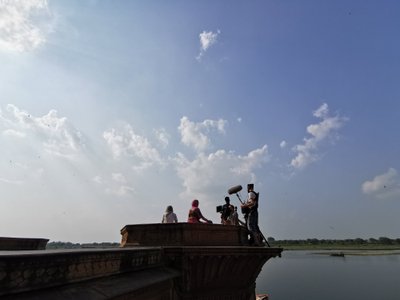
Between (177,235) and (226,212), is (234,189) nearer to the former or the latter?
(226,212)

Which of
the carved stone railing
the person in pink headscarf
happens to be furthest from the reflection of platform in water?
the person in pink headscarf

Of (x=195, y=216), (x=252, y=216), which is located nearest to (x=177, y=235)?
(x=195, y=216)

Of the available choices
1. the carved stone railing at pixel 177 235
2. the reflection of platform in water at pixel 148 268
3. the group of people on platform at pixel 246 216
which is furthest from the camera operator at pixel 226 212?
the carved stone railing at pixel 177 235

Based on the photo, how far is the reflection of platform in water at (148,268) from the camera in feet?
10.6

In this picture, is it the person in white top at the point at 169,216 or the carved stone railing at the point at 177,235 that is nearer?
the carved stone railing at the point at 177,235

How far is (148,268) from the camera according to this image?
18.9 ft

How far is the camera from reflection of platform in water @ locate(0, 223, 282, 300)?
10.6 ft

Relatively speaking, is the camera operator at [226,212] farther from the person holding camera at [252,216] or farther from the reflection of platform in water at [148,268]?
the reflection of platform in water at [148,268]

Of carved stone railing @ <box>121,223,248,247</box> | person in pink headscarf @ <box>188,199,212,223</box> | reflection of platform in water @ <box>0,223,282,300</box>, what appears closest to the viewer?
reflection of platform in water @ <box>0,223,282,300</box>

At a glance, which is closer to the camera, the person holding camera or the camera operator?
the person holding camera

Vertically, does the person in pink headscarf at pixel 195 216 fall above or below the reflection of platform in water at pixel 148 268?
above

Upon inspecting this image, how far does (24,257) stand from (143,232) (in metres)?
4.55

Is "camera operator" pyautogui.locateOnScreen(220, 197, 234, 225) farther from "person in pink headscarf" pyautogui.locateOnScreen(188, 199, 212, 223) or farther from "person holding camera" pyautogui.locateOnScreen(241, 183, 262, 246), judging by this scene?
"person in pink headscarf" pyautogui.locateOnScreen(188, 199, 212, 223)

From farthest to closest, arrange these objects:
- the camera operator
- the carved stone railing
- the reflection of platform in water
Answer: the camera operator, the carved stone railing, the reflection of platform in water
